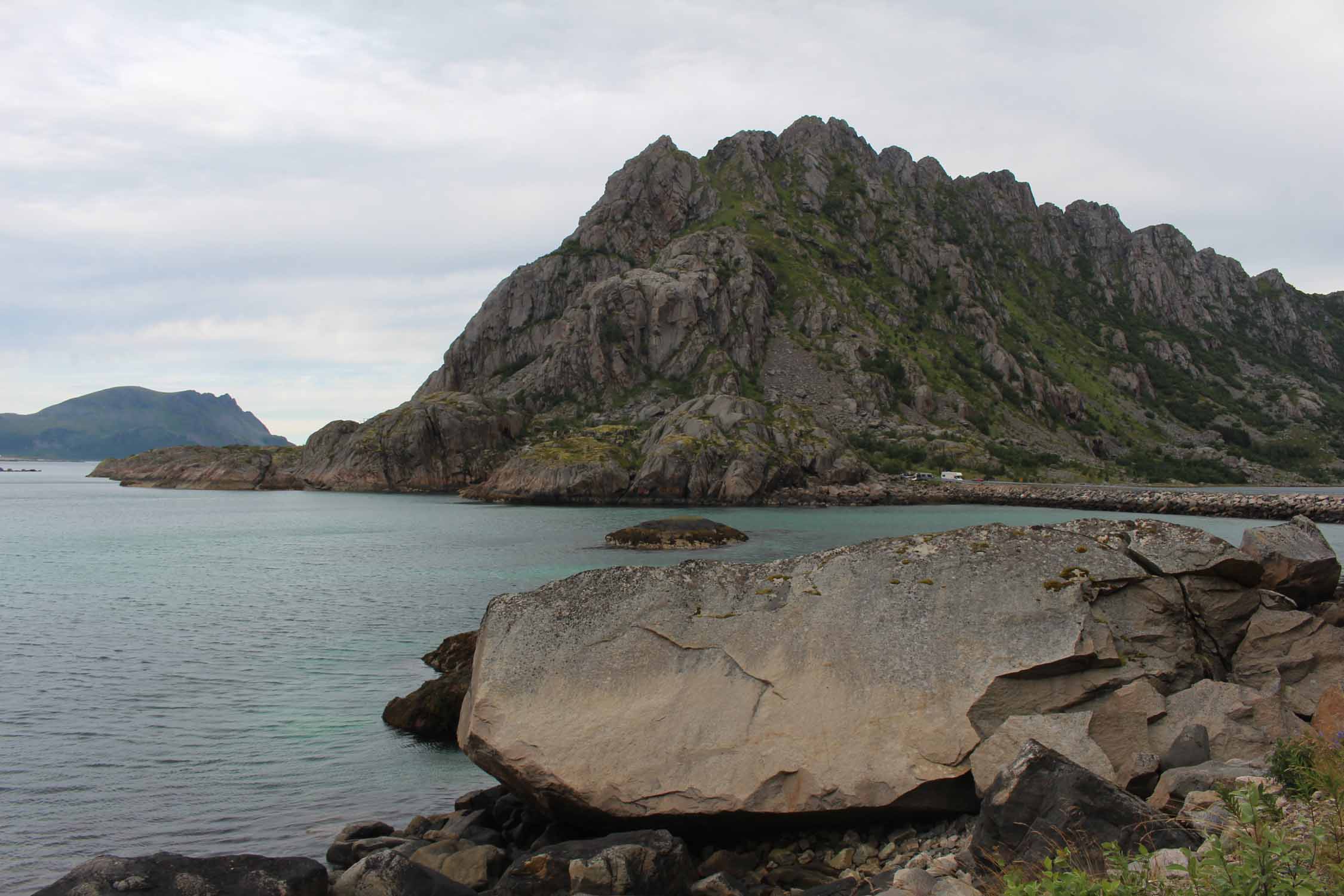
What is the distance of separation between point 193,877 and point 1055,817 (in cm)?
1064

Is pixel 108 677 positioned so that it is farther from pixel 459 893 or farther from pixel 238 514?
pixel 238 514

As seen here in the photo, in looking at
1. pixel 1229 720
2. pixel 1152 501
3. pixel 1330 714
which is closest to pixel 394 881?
pixel 1229 720

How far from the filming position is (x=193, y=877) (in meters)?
9.70

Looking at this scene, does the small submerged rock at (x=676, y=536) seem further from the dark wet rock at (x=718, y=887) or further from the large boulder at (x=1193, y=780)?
the large boulder at (x=1193, y=780)

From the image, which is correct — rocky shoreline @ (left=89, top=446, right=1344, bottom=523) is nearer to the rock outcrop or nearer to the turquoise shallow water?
the turquoise shallow water

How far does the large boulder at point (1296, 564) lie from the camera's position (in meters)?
16.7

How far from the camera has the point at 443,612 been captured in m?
37.0

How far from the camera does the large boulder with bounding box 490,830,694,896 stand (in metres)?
10.5

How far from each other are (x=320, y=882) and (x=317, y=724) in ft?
39.4

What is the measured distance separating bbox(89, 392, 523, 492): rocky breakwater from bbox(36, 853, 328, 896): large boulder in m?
158

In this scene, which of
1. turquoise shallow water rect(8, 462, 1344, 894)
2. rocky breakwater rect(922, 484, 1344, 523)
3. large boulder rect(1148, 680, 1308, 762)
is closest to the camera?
large boulder rect(1148, 680, 1308, 762)

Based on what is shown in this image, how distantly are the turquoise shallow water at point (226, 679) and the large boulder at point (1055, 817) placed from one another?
11579 millimetres

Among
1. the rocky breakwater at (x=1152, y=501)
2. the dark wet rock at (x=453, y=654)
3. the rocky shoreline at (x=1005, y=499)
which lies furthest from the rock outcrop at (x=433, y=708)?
the rocky shoreline at (x=1005, y=499)

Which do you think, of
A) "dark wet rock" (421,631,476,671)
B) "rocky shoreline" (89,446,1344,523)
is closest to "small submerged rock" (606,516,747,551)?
"dark wet rock" (421,631,476,671)
